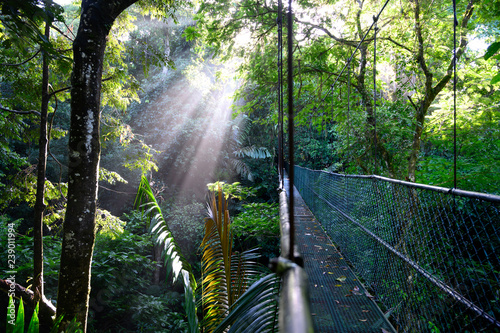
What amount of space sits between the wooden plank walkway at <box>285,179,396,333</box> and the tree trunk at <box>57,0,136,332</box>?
1.52 m

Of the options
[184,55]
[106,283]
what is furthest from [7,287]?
[184,55]

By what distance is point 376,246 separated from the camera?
178cm

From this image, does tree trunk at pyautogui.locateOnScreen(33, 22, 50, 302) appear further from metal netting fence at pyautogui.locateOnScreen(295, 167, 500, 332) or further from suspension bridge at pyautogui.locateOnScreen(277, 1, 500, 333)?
metal netting fence at pyautogui.locateOnScreen(295, 167, 500, 332)

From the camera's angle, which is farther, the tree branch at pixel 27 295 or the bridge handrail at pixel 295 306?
the tree branch at pixel 27 295

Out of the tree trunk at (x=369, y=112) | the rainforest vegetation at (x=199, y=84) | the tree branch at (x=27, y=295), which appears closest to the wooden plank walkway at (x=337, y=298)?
the rainforest vegetation at (x=199, y=84)

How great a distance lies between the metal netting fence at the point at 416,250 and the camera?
1007mm

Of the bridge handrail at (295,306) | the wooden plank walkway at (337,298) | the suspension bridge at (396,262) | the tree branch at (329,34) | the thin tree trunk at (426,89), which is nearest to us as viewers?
the bridge handrail at (295,306)

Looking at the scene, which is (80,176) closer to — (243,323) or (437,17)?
(243,323)

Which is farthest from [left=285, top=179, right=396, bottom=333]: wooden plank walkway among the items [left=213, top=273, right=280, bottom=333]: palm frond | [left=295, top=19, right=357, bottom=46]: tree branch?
[left=295, top=19, right=357, bottom=46]: tree branch

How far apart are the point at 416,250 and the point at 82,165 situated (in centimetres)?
210

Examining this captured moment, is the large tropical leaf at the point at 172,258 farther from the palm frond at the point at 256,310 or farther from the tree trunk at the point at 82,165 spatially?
the palm frond at the point at 256,310

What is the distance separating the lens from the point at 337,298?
1.56 meters

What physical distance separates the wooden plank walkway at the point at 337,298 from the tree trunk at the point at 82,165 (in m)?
1.52

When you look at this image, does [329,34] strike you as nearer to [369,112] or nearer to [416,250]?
[369,112]
